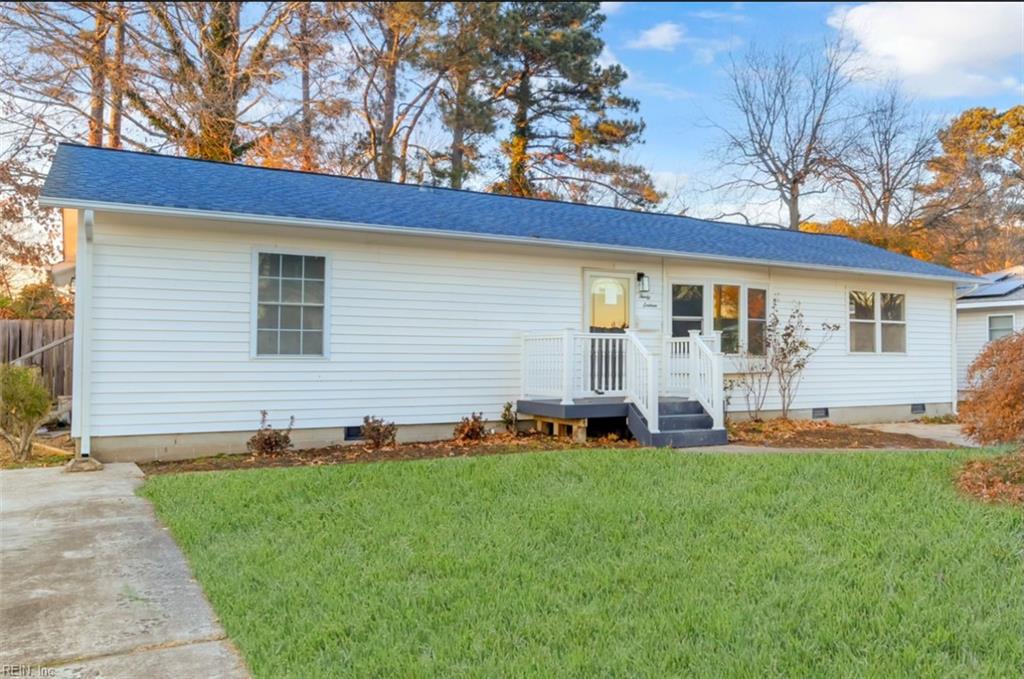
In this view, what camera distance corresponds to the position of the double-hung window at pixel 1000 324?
17938mm

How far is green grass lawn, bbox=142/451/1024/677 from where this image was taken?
2.92m

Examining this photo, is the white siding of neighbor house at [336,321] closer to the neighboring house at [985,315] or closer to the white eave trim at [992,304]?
the white eave trim at [992,304]

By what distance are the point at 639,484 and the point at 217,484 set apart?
3719 mm

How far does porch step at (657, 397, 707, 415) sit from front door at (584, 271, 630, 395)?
58 cm

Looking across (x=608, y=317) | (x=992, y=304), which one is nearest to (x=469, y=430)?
(x=608, y=317)

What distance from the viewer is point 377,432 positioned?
8.55 metres

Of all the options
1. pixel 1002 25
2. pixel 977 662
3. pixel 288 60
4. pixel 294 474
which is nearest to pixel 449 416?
pixel 294 474

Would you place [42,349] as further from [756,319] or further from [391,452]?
[756,319]

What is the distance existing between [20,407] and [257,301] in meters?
2.92

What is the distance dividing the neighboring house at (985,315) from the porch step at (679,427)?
39.2 ft

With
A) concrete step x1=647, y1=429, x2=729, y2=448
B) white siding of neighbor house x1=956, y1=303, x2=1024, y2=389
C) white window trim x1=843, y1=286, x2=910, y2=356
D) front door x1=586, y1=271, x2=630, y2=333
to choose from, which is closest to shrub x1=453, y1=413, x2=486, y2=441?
concrete step x1=647, y1=429, x2=729, y2=448

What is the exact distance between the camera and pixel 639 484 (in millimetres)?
5926

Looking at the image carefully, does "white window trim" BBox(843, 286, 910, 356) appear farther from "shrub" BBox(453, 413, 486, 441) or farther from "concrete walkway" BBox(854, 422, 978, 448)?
"shrub" BBox(453, 413, 486, 441)

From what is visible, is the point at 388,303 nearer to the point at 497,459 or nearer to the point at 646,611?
the point at 497,459
